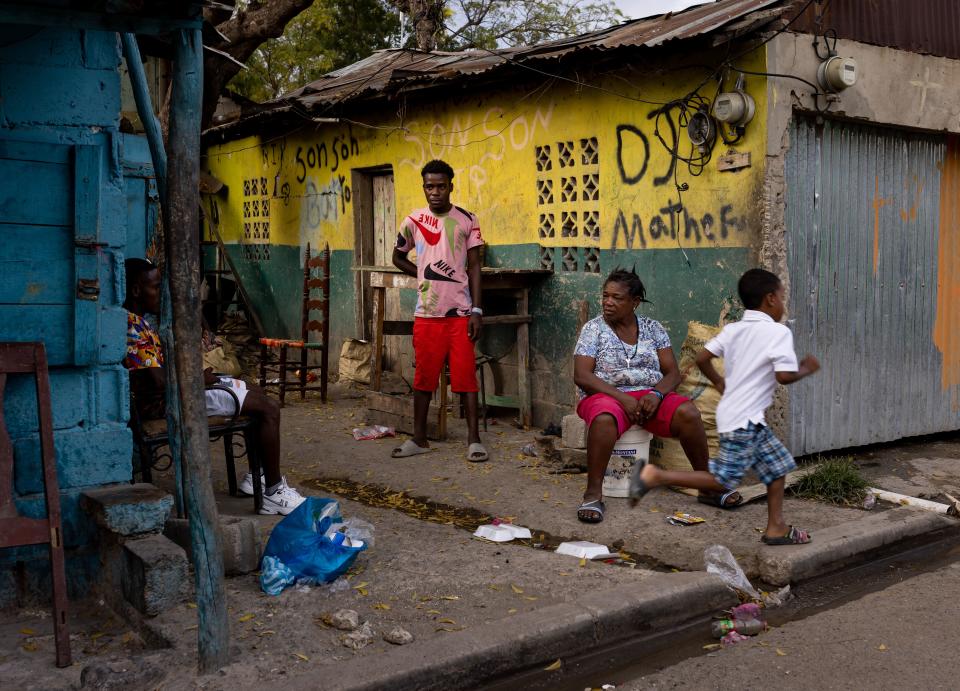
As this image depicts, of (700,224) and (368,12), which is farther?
(368,12)

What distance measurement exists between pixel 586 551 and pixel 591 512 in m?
0.58

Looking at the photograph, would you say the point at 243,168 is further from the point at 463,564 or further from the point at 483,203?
the point at 463,564

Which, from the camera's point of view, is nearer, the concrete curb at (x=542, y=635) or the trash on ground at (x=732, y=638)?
the concrete curb at (x=542, y=635)

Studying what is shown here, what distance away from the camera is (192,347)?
11.7 feet

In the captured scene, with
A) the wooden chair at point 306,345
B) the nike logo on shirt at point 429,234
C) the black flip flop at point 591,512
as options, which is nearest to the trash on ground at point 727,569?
the black flip flop at point 591,512

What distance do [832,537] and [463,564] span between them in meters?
2.01

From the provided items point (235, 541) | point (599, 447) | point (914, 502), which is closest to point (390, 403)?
point (599, 447)

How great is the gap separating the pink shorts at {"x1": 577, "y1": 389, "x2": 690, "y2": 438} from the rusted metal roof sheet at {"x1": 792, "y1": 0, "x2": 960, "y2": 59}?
273 cm

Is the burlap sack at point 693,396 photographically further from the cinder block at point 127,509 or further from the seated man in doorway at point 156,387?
the cinder block at point 127,509

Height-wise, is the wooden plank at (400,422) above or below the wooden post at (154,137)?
below

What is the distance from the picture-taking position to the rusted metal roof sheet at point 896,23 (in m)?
6.82

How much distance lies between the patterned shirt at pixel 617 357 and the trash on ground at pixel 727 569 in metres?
1.26

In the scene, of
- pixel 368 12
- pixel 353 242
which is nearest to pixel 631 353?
pixel 353 242

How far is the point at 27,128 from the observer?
432cm
